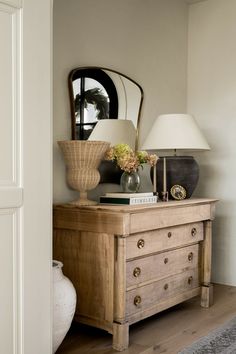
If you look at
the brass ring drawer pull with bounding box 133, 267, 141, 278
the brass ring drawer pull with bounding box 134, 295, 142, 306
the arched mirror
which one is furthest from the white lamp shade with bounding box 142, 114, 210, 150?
the brass ring drawer pull with bounding box 134, 295, 142, 306

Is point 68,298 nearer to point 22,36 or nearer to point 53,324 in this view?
point 53,324

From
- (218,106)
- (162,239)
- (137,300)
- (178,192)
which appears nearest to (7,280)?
(137,300)

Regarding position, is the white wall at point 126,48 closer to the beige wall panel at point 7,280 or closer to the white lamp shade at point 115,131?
the white lamp shade at point 115,131

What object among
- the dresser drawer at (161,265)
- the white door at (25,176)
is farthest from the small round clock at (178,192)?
the white door at (25,176)

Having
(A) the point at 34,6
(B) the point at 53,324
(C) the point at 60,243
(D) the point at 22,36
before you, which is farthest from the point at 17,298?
(A) the point at 34,6

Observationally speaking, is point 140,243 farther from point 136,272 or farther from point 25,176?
point 25,176

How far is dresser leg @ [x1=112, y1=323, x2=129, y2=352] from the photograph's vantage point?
2.43m

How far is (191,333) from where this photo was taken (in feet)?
8.81

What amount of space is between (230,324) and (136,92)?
5.84 feet

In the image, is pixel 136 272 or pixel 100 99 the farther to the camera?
pixel 100 99

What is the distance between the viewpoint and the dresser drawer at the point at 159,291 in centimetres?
256

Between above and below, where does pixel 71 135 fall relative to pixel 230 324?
above

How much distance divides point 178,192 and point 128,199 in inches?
25.9

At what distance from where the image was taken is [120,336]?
2428 mm
